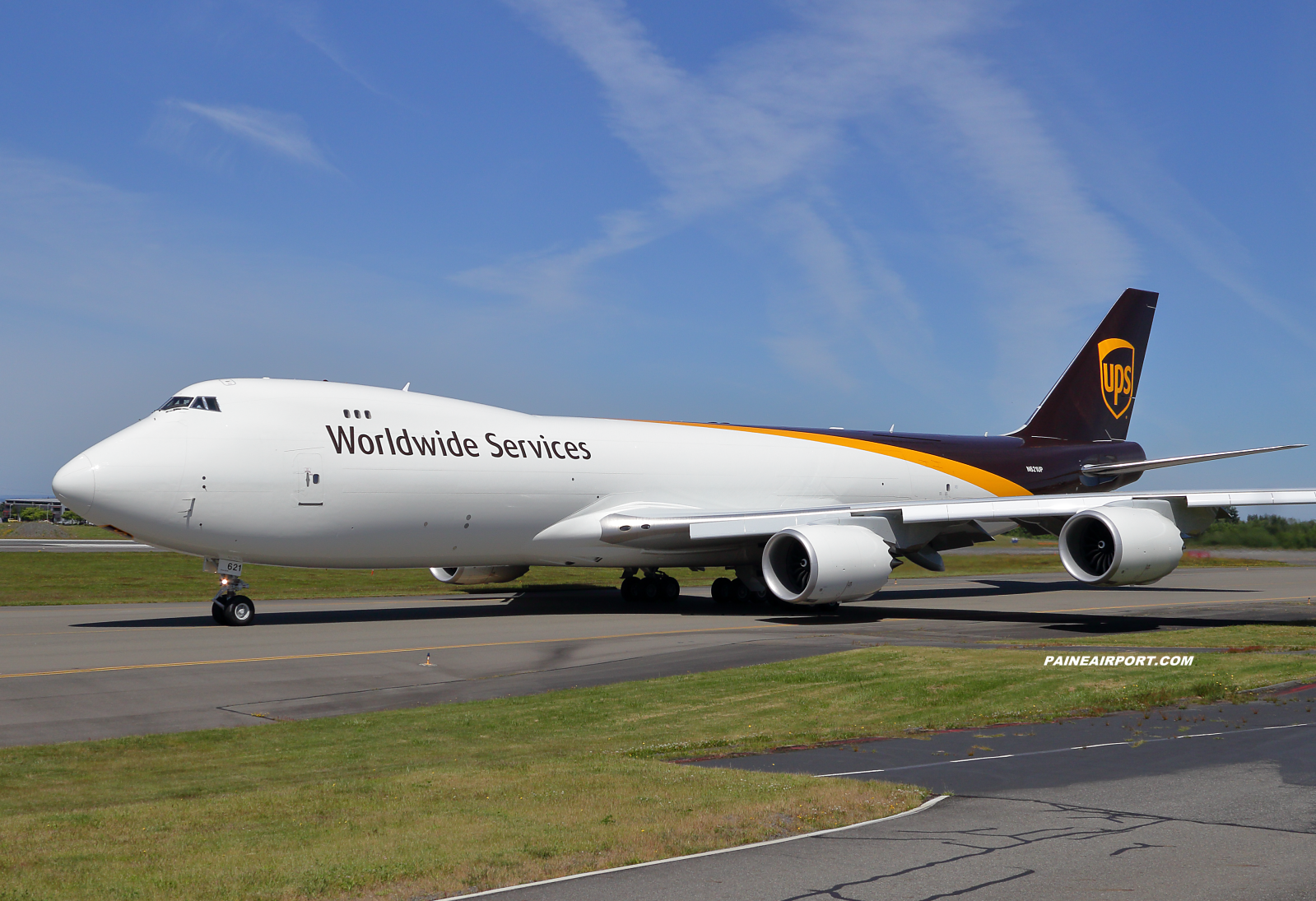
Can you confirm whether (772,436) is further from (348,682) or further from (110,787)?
(110,787)

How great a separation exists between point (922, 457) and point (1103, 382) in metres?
9.09

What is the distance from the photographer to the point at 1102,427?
40000 mm

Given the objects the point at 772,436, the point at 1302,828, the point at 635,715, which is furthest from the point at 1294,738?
the point at 772,436

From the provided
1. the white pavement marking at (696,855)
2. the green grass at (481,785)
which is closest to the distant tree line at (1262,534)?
the green grass at (481,785)

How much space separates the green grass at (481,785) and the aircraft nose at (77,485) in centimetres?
1092

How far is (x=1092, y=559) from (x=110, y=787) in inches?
836

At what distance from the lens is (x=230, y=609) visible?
2298 centimetres

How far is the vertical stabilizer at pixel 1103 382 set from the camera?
3897 cm

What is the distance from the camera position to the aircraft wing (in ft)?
80.7

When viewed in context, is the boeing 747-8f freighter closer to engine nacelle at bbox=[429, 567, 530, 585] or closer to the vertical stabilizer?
engine nacelle at bbox=[429, 567, 530, 585]

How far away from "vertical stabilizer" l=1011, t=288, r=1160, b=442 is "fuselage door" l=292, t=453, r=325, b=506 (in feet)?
81.1

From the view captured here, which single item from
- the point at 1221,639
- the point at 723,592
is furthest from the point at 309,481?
the point at 1221,639

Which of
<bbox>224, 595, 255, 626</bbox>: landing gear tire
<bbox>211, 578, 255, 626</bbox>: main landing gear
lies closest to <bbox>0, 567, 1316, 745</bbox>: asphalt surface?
<bbox>211, 578, 255, 626</bbox>: main landing gear

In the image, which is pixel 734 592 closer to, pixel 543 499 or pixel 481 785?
pixel 543 499
